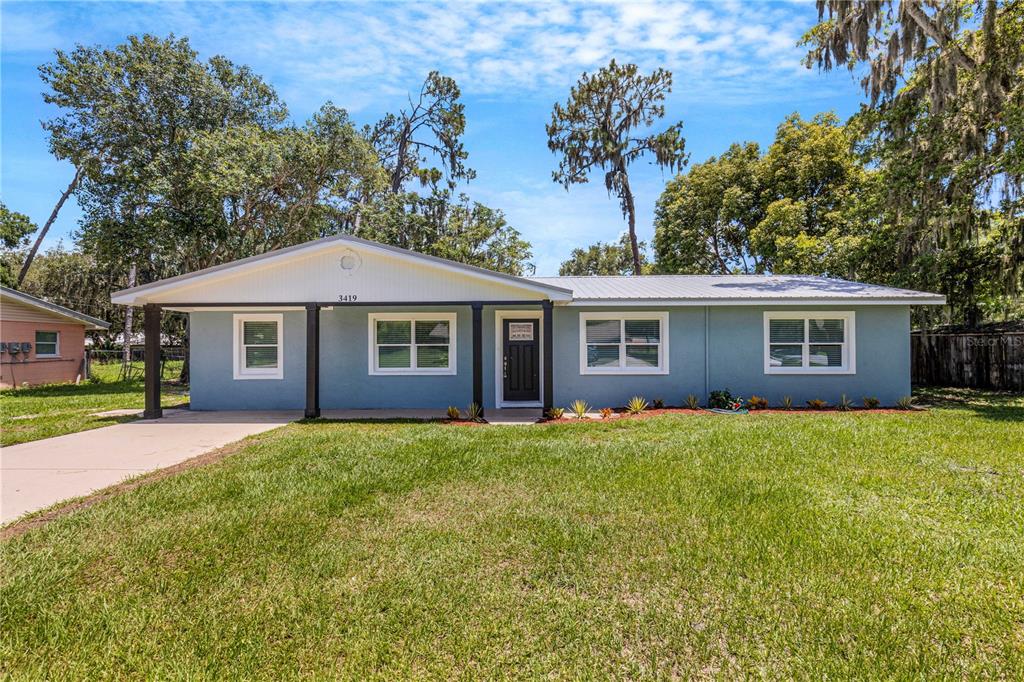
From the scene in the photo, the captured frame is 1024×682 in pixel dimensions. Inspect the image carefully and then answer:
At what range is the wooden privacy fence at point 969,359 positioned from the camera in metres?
13.8

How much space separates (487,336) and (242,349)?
5777 millimetres

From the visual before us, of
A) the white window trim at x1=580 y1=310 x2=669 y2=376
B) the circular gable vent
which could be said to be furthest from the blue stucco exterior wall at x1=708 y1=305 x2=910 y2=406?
the circular gable vent

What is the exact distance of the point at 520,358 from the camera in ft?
39.0

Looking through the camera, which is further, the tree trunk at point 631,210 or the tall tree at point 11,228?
the tall tree at point 11,228

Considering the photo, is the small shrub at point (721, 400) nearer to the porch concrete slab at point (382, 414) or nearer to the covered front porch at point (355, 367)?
the covered front porch at point (355, 367)

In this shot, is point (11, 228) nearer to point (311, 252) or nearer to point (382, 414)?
point (311, 252)

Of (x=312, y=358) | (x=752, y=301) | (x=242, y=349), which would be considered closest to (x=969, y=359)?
(x=752, y=301)

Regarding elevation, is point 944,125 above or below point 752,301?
above

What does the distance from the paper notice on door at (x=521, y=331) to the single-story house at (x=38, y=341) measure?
55.0 feet

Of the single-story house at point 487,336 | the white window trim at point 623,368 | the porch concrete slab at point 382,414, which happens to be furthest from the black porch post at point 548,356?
the porch concrete slab at point 382,414

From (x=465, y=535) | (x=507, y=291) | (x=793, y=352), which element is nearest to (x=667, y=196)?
(x=793, y=352)

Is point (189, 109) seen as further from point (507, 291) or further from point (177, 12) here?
point (507, 291)

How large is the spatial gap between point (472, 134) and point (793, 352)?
20.7m

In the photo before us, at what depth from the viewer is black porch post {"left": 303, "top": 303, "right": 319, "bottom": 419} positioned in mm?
10328
